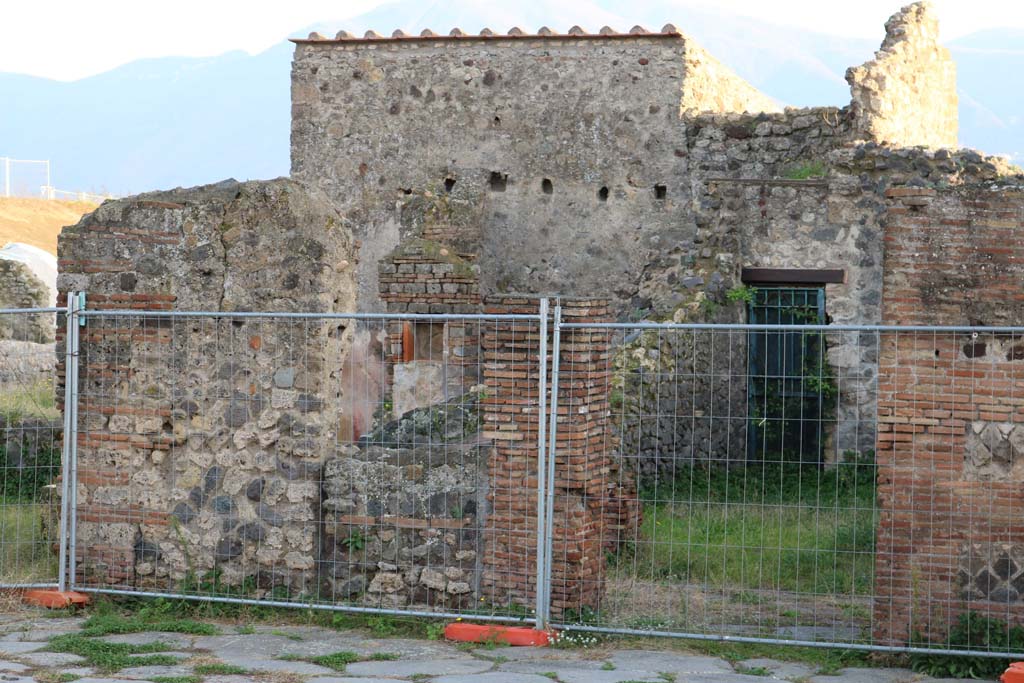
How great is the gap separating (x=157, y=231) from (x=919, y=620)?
4.89 meters

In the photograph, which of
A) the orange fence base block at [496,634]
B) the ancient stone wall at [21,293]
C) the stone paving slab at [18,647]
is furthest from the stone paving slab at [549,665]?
the ancient stone wall at [21,293]

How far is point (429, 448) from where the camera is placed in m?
7.90

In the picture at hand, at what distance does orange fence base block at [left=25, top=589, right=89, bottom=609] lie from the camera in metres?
Result: 7.98

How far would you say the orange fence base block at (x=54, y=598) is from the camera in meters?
7.98

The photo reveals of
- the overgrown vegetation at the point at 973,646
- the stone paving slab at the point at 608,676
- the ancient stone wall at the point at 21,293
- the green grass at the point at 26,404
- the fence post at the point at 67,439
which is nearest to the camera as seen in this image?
the stone paving slab at the point at 608,676

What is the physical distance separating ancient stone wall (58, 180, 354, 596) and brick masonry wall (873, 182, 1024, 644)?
3268 mm

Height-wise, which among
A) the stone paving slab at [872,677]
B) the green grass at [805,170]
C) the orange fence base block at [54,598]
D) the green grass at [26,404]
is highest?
the green grass at [805,170]

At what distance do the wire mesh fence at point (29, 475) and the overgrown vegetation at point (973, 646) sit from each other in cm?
501

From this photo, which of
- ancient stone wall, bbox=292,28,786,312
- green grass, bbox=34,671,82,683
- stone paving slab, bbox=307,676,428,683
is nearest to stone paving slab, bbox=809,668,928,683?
stone paving slab, bbox=307,676,428,683

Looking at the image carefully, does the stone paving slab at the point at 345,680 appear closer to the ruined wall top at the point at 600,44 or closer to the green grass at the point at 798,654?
the green grass at the point at 798,654

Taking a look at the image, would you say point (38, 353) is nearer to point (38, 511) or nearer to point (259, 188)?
point (38, 511)

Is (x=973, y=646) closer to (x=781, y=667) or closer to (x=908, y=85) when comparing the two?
(x=781, y=667)

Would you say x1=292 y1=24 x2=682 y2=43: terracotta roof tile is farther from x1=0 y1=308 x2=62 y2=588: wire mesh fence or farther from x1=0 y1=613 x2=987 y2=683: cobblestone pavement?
x1=0 y1=613 x2=987 y2=683: cobblestone pavement

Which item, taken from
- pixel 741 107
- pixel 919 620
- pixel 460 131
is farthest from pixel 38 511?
pixel 741 107
